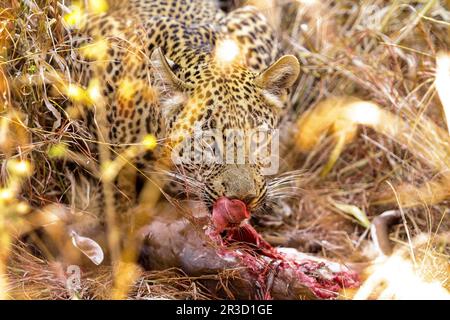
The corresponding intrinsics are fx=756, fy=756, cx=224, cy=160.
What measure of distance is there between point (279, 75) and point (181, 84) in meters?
0.62

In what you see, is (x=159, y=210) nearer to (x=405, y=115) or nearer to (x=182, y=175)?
(x=182, y=175)

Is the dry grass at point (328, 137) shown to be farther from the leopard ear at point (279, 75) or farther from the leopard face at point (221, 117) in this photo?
the leopard ear at point (279, 75)

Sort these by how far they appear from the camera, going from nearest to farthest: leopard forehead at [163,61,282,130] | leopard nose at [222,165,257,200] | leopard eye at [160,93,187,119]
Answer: leopard nose at [222,165,257,200]
leopard forehead at [163,61,282,130]
leopard eye at [160,93,187,119]

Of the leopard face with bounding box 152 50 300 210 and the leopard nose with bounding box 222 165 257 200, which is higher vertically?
the leopard face with bounding box 152 50 300 210

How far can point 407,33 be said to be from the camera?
6.24 metres

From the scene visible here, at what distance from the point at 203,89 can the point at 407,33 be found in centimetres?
245

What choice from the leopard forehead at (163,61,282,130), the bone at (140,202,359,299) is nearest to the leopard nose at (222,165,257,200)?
the leopard forehead at (163,61,282,130)

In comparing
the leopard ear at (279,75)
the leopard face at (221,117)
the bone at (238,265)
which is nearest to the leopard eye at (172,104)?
the leopard face at (221,117)

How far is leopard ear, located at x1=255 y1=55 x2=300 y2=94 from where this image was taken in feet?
15.2

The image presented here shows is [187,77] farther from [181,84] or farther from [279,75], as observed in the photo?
[279,75]

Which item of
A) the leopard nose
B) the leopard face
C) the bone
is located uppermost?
the leopard face

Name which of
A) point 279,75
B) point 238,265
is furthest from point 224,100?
point 238,265

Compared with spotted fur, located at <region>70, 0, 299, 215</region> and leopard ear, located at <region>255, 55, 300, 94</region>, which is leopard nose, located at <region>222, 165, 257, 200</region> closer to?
spotted fur, located at <region>70, 0, 299, 215</region>

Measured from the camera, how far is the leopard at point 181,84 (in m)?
4.45
